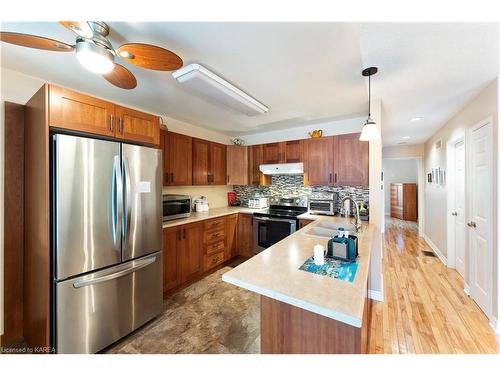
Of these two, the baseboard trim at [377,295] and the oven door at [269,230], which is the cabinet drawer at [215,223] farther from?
the baseboard trim at [377,295]

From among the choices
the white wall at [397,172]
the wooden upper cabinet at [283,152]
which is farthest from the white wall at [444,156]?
the white wall at [397,172]

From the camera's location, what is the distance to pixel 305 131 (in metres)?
3.56

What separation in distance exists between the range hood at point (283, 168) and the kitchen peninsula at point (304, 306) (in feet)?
6.89

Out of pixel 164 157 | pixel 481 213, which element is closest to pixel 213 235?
pixel 164 157

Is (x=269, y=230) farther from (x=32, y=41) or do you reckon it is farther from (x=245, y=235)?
(x=32, y=41)

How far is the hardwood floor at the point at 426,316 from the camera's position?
64.6 inches

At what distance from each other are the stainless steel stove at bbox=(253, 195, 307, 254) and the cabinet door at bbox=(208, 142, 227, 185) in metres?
0.97

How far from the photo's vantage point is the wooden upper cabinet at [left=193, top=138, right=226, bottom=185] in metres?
3.21

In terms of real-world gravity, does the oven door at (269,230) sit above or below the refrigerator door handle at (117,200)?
below

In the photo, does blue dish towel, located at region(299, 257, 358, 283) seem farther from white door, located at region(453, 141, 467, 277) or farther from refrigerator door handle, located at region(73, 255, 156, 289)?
white door, located at region(453, 141, 467, 277)

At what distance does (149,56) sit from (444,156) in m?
4.51

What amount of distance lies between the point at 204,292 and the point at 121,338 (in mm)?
951
